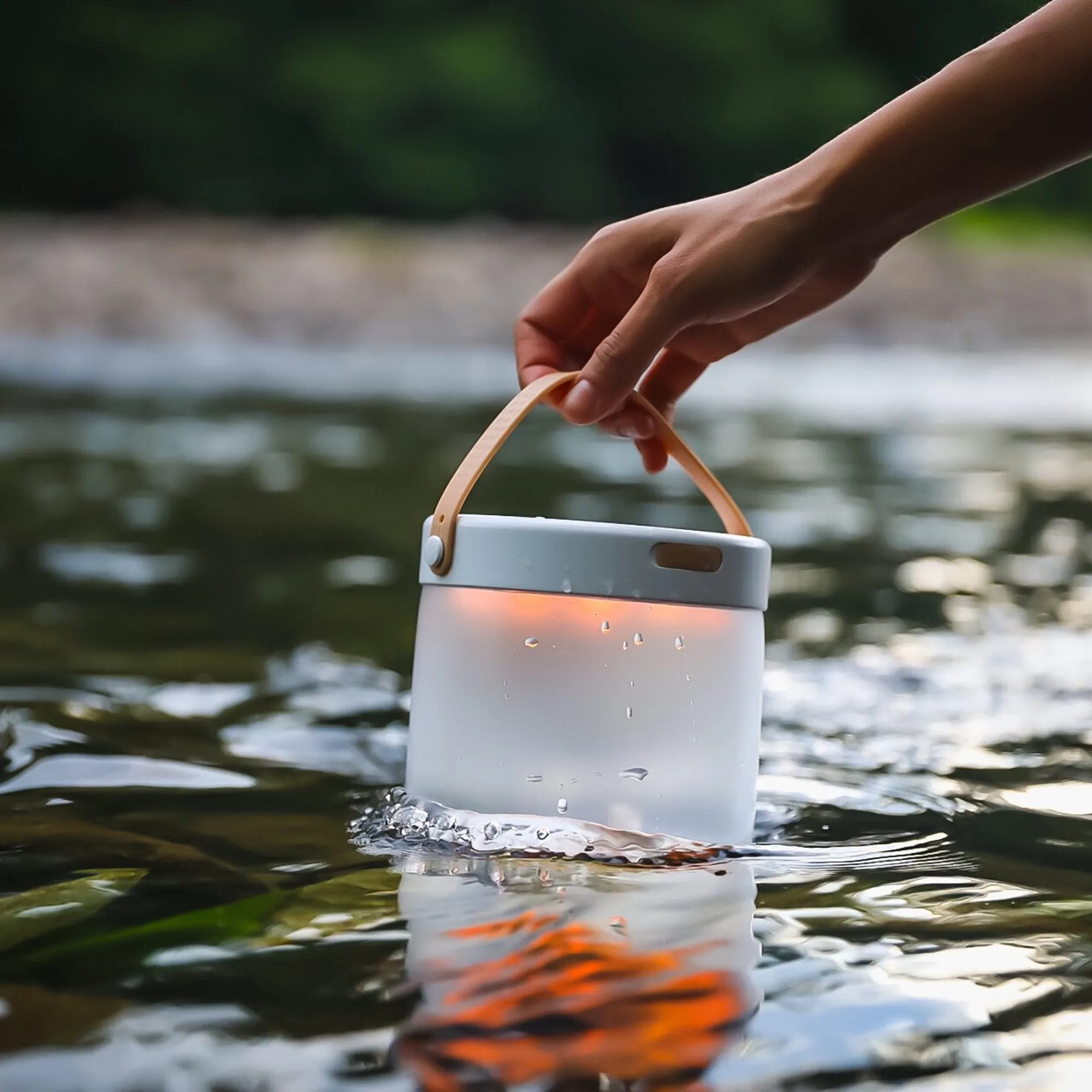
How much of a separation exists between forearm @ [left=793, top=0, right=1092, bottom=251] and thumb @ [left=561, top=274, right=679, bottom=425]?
170 mm

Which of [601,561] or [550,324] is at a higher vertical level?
[550,324]

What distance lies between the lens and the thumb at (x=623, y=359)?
1414mm

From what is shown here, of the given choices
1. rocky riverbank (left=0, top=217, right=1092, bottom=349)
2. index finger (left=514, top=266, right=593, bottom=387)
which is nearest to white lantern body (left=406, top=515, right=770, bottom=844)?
index finger (left=514, top=266, right=593, bottom=387)

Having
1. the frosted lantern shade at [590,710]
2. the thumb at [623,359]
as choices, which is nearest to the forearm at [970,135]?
the thumb at [623,359]

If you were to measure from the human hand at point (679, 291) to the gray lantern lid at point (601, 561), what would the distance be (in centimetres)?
16

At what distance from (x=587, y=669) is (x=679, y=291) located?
0.34 metres

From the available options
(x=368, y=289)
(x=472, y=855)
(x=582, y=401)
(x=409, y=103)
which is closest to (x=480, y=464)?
(x=582, y=401)

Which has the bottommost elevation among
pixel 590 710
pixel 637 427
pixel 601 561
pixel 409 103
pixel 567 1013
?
pixel 567 1013

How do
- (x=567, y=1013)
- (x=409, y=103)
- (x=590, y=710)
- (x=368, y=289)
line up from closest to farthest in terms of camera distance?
(x=567, y=1013)
(x=590, y=710)
(x=368, y=289)
(x=409, y=103)

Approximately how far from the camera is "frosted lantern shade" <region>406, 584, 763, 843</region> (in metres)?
1.38

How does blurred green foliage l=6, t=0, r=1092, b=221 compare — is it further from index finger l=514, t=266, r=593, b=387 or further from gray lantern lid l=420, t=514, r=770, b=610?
gray lantern lid l=420, t=514, r=770, b=610

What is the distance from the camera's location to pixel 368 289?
1402 centimetres

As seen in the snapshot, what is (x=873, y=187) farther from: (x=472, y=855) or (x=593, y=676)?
(x=472, y=855)

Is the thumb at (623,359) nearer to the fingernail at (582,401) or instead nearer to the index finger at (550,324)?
the fingernail at (582,401)
